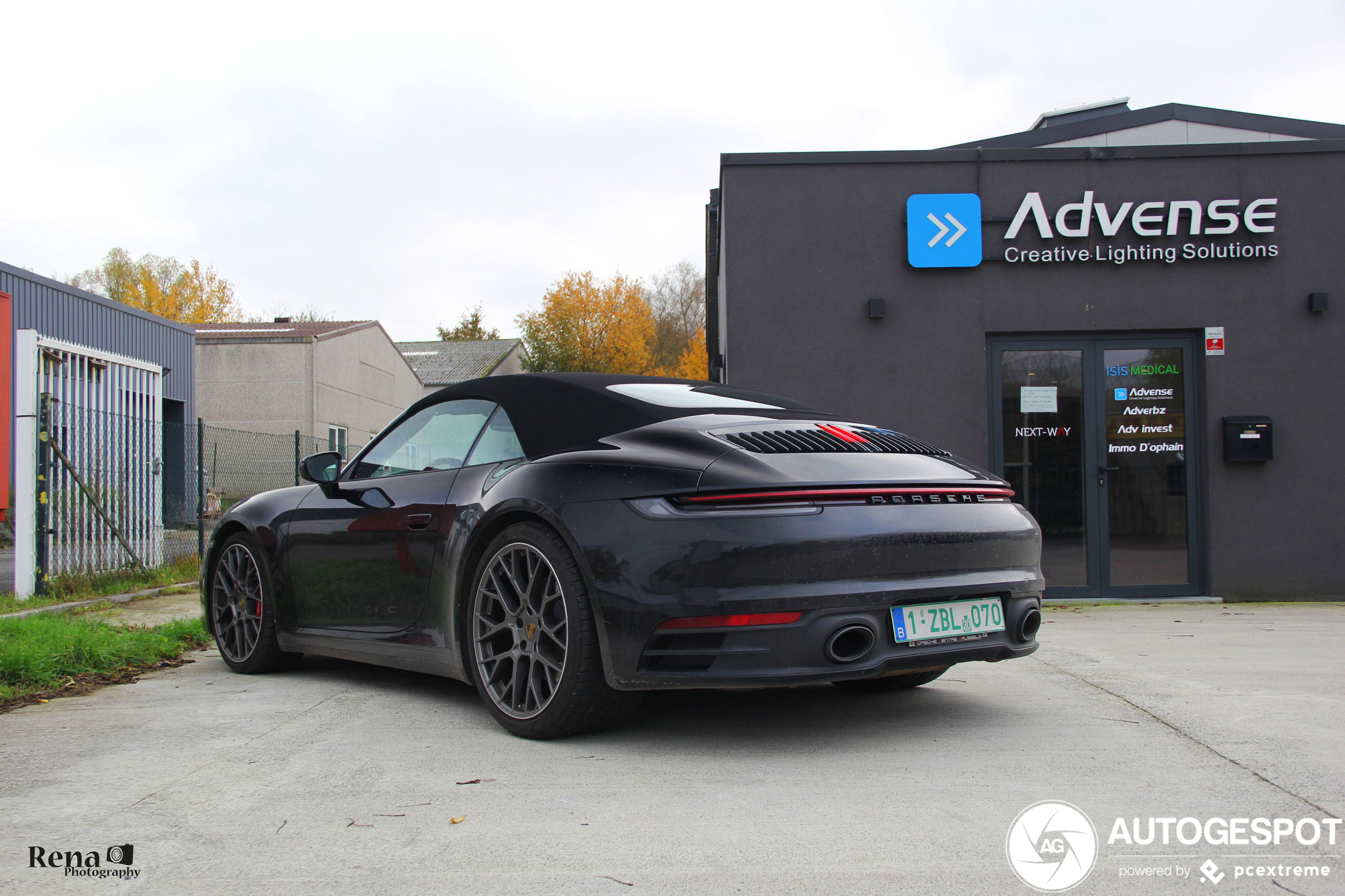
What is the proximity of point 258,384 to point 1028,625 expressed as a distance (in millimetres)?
29549

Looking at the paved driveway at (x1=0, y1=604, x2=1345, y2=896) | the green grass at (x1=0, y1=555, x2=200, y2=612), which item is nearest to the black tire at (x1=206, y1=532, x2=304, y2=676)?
the paved driveway at (x1=0, y1=604, x2=1345, y2=896)

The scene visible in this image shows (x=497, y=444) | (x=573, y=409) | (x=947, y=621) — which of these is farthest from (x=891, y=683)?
(x=497, y=444)

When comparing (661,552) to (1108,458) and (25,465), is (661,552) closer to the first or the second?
(1108,458)

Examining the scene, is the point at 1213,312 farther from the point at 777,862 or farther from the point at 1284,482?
the point at 777,862

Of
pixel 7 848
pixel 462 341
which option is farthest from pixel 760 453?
pixel 462 341

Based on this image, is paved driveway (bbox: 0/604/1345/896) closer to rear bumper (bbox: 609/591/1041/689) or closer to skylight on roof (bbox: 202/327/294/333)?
rear bumper (bbox: 609/591/1041/689)

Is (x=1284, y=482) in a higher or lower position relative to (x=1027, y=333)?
lower

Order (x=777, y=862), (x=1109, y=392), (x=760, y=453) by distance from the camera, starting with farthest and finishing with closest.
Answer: (x=1109, y=392) → (x=760, y=453) → (x=777, y=862)

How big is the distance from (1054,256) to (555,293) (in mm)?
43996

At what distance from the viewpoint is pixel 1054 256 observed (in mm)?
9078

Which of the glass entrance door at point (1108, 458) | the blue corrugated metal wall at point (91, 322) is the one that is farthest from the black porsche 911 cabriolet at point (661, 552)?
the blue corrugated metal wall at point (91, 322)

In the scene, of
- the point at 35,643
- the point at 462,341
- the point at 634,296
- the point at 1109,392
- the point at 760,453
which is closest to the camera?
the point at 760,453

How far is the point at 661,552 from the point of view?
327cm

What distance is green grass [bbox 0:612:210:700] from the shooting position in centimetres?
493
